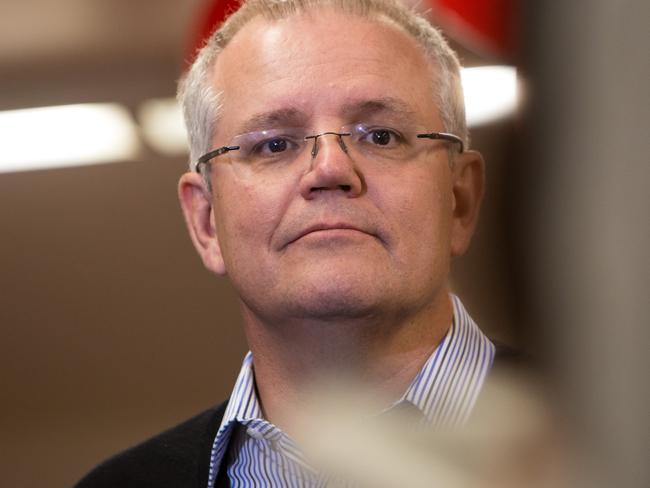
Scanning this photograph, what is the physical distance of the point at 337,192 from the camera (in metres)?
0.60

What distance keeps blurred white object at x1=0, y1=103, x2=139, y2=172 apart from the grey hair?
8 centimetres

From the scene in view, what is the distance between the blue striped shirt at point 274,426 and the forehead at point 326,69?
204 mm

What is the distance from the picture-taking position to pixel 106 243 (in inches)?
27.9

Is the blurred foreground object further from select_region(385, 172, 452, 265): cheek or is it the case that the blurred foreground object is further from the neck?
select_region(385, 172, 452, 265): cheek

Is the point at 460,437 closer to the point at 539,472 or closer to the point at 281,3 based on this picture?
the point at 539,472

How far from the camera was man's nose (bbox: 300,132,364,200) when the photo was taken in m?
0.58

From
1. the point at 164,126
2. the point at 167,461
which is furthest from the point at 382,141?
the point at 167,461

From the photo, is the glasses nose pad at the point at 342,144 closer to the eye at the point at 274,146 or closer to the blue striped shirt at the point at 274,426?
the eye at the point at 274,146

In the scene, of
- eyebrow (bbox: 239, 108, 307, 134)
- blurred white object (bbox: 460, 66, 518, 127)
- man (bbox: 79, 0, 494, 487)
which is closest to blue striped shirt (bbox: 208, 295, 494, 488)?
man (bbox: 79, 0, 494, 487)

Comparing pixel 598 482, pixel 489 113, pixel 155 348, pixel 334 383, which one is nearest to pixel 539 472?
pixel 598 482

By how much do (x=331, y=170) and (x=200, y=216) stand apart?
21 cm

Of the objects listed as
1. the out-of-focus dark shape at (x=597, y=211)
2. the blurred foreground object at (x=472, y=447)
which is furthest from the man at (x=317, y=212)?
the out-of-focus dark shape at (x=597, y=211)

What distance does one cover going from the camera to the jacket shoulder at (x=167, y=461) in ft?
2.30

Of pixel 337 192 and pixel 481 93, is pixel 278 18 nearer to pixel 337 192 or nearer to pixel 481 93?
pixel 337 192
